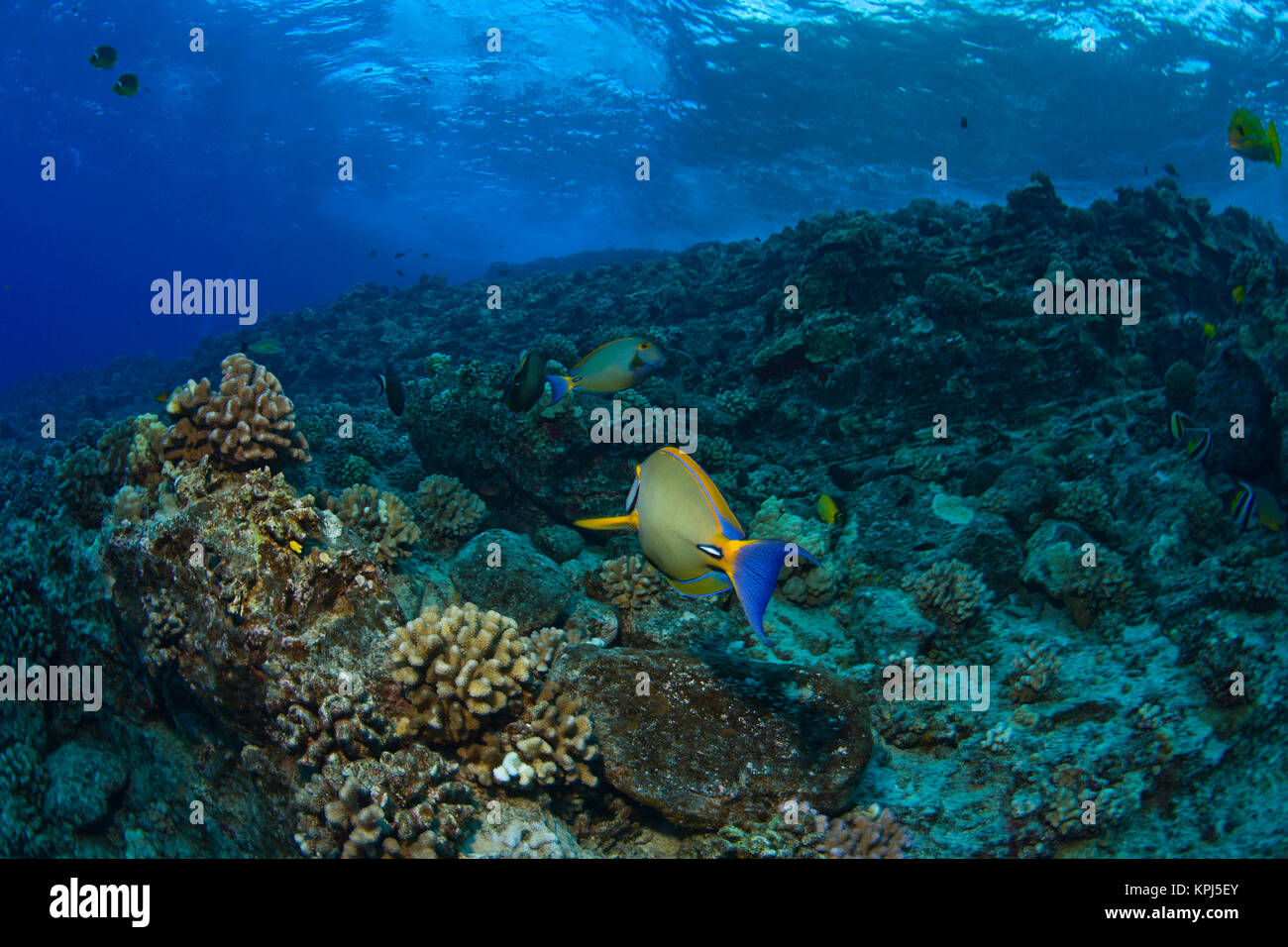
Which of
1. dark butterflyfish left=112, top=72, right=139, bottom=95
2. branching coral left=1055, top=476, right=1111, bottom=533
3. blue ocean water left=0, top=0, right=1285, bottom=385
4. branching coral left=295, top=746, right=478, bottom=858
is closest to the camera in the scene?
branching coral left=295, top=746, right=478, bottom=858

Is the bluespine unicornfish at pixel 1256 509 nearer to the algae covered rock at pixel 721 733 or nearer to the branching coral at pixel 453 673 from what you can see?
the algae covered rock at pixel 721 733

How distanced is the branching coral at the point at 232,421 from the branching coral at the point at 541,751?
2973 millimetres

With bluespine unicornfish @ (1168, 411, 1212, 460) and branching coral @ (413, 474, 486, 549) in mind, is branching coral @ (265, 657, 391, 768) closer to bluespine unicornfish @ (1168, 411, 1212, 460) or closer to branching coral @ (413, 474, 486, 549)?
branching coral @ (413, 474, 486, 549)

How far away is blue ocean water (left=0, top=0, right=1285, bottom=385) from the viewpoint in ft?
85.8

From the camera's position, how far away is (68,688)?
485 centimetres

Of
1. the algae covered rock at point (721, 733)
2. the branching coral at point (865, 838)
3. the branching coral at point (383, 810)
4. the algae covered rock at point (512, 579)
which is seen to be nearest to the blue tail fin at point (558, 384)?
the algae covered rock at point (512, 579)

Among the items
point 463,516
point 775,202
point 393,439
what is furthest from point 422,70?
point 463,516

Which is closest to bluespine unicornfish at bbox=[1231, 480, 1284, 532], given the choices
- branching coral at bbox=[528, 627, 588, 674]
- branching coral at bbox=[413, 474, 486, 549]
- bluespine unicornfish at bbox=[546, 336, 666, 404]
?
bluespine unicornfish at bbox=[546, 336, 666, 404]

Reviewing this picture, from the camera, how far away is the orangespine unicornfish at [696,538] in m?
1.88

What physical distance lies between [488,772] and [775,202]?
54.9 meters

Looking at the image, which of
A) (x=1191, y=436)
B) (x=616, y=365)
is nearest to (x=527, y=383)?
(x=616, y=365)

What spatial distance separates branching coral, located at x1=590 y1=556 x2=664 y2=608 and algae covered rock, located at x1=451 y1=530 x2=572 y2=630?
1.40ft
